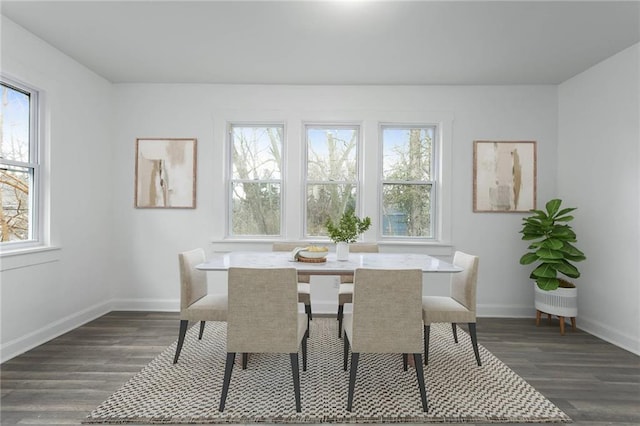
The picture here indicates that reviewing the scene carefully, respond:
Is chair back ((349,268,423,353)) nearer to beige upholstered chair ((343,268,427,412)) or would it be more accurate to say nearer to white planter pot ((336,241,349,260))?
beige upholstered chair ((343,268,427,412))

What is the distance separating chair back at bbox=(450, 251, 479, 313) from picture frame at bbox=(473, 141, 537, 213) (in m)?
1.65

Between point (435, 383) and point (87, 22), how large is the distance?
12.8 ft

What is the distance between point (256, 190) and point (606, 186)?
377cm

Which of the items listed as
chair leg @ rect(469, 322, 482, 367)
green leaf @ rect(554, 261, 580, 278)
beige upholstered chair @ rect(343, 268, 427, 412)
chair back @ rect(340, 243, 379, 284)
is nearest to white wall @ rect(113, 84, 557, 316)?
green leaf @ rect(554, 261, 580, 278)

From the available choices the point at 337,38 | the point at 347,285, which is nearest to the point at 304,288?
the point at 347,285

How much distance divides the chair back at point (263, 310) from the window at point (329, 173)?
226 cm

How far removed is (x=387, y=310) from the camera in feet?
7.06

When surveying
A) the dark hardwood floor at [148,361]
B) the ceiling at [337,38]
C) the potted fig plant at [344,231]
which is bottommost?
the dark hardwood floor at [148,361]

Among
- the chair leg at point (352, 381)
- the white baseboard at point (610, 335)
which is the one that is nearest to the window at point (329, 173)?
the chair leg at point (352, 381)

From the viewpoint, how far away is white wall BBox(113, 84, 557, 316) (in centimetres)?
424

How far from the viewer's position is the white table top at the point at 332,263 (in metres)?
2.48

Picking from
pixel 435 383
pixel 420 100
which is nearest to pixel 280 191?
Result: pixel 420 100

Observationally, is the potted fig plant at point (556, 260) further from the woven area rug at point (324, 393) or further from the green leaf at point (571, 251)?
the woven area rug at point (324, 393)

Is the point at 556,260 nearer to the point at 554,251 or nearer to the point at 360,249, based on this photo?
the point at 554,251
